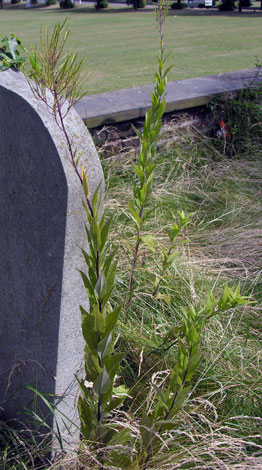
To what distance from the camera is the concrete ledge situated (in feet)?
13.4

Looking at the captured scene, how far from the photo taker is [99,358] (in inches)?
51.5

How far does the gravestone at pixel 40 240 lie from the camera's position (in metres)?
1.61

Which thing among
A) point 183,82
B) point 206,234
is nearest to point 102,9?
point 183,82

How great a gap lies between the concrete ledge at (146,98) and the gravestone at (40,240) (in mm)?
2200

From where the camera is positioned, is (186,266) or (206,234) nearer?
(186,266)

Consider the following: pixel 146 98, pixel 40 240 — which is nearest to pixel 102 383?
pixel 40 240

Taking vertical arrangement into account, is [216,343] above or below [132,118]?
below

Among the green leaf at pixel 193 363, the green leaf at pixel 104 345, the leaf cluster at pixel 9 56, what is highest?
the leaf cluster at pixel 9 56

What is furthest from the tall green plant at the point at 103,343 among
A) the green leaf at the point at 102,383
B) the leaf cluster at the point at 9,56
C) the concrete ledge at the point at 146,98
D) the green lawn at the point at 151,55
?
the green lawn at the point at 151,55

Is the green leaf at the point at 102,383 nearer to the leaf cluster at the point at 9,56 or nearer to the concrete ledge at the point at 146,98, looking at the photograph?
the leaf cluster at the point at 9,56

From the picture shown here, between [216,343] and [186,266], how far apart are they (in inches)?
27.6

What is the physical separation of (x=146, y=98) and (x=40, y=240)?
3.29 m

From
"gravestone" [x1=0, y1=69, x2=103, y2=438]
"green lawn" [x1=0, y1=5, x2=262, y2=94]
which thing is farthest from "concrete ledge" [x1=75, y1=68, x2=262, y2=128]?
"gravestone" [x1=0, y1=69, x2=103, y2=438]

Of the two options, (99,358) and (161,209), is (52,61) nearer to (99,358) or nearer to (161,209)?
(99,358)
